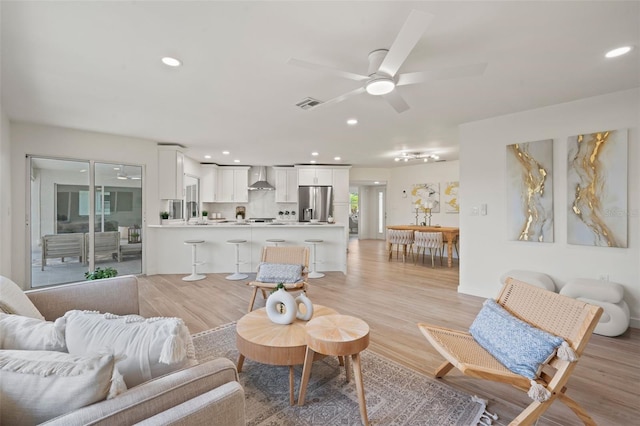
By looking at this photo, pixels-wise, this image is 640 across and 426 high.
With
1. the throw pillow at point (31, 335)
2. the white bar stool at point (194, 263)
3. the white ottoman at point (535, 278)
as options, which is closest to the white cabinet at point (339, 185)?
the white bar stool at point (194, 263)

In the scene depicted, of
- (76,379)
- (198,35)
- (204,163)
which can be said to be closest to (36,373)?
(76,379)

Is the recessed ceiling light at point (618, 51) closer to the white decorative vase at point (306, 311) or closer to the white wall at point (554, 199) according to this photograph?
the white wall at point (554, 199)

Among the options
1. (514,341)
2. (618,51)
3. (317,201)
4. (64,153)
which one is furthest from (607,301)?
(64,153)

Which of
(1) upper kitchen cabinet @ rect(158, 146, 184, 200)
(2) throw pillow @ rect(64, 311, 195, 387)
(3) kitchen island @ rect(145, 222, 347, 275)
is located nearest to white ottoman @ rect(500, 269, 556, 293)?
(3) kitchen island @ rect(145, 222, 347, 275)

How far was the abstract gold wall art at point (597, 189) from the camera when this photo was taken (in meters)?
3.06

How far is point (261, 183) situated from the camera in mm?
8289

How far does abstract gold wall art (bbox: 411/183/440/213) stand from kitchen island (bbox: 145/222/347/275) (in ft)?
11.6

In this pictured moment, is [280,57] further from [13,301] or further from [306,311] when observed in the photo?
[13,301]

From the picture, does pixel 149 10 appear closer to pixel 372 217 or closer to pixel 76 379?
pixel 76 379

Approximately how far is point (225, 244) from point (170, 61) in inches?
149

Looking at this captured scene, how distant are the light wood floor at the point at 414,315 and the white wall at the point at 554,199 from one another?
→ 1.89ft

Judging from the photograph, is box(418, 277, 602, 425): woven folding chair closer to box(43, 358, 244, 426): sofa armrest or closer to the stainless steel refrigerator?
box(43, 358, 244, 426): sofa armrest

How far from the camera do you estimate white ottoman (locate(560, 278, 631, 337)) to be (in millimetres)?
2765

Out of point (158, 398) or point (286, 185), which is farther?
point (286, 185)
